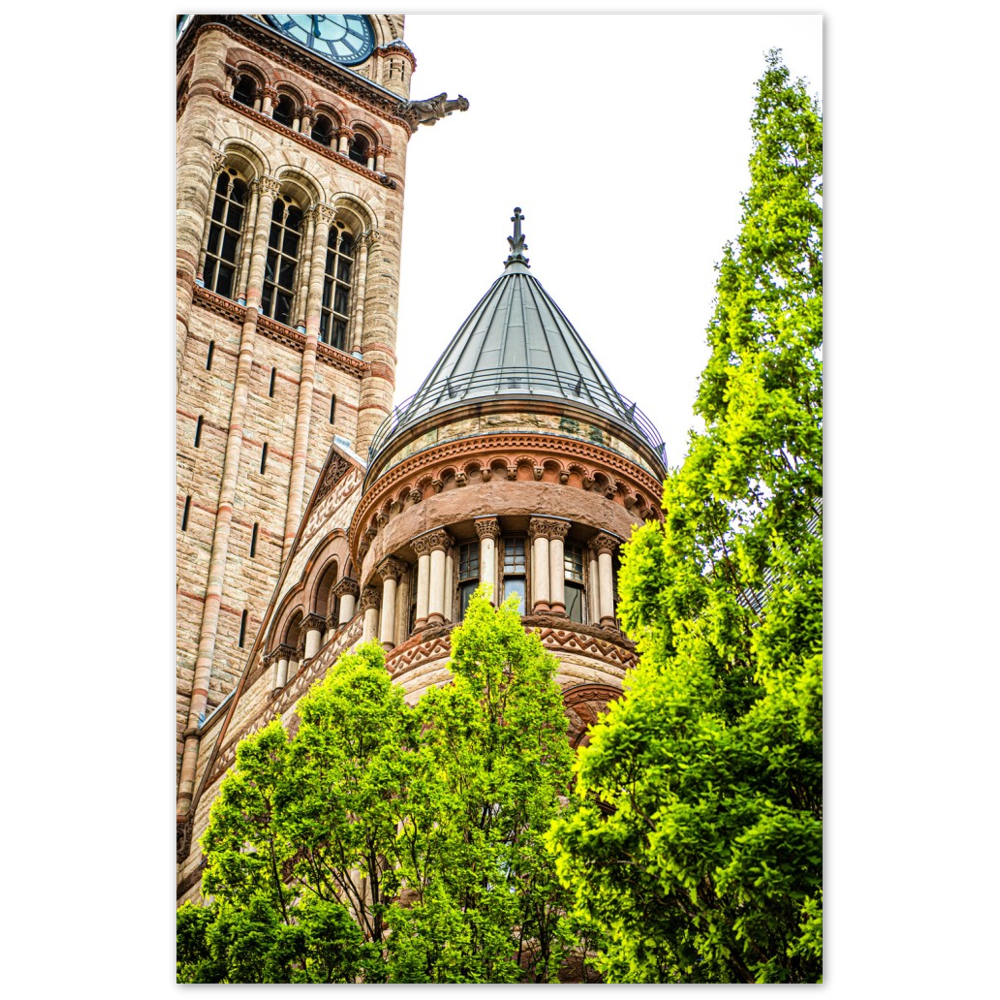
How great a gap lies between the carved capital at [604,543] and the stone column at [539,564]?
820 millimetres

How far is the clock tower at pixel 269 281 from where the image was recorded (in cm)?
4694

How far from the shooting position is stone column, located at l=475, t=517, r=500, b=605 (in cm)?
2148

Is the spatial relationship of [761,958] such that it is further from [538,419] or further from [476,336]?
[476,336]

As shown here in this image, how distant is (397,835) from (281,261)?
43.6 meters

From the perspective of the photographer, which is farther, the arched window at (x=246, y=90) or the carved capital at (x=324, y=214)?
the arched window at (x=246, y=90)

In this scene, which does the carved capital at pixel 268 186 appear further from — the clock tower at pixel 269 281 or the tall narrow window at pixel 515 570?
the tall narrow window at pixel 515 570

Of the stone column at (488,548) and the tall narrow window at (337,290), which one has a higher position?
the tall narrow window at (337,290)

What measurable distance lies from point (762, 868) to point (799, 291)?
19.3 feet

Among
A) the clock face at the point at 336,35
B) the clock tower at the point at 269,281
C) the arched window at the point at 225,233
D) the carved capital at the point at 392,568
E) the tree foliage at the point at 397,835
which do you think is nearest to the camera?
the tree foliage at the point at 397,835

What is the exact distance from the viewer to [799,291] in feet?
47.9

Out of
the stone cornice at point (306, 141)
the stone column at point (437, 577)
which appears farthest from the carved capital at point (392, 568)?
the stone cornice at point (306, 141)

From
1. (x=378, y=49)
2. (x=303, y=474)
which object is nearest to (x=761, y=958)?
(x=303, y=474)

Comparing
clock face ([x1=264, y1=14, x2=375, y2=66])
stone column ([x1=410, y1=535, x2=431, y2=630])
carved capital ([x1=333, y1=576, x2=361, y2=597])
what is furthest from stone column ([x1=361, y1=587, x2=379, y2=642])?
clock face ([x1=264, y1=14, x2=375, y2=66])

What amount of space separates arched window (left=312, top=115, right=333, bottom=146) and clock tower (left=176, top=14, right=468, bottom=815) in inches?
2.8
